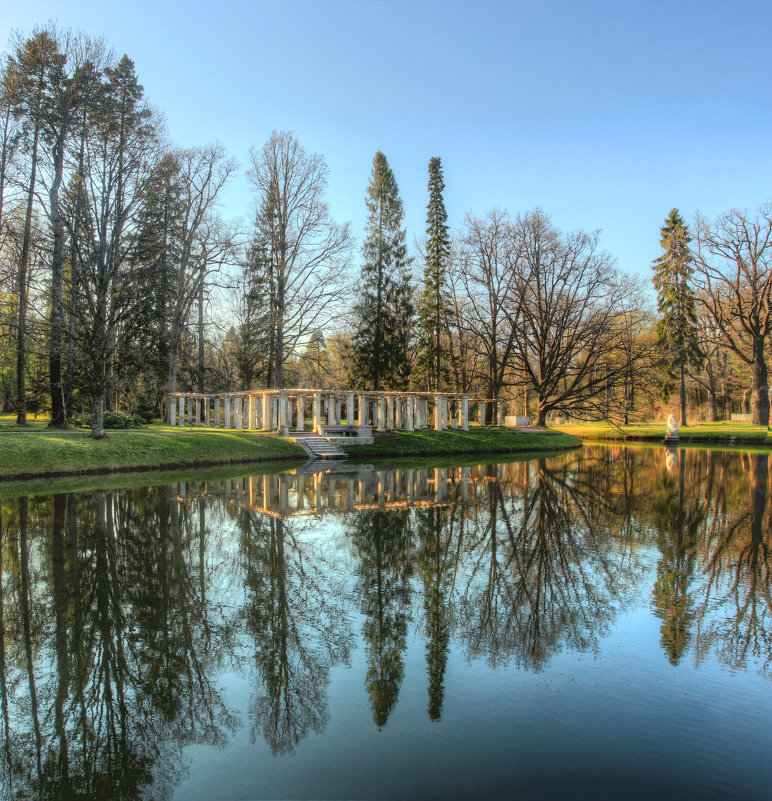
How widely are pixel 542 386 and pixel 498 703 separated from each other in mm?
36134

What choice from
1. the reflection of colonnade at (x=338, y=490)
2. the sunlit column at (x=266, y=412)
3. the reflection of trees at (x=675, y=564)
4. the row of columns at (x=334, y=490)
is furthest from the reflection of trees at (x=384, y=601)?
the sunlit column at (x=266, y=412)

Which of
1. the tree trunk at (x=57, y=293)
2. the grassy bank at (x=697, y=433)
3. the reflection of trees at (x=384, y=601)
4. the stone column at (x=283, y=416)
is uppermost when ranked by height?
the tree trunk at (x=57, y=293)

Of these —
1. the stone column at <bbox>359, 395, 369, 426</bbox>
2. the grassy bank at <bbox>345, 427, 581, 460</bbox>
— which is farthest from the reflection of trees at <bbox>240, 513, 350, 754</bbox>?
the stone column at <bbox>359, 395, 369, 426</bbox>

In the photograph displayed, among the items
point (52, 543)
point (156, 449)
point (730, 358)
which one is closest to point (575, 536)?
point (52, 543)

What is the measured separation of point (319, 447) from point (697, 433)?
27.2 metres

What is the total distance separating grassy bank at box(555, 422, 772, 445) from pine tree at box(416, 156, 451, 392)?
47.4ft

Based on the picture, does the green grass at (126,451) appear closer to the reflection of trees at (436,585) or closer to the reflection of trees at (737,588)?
the reflection of trees at (436,585)

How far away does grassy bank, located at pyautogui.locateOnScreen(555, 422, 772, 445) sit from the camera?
117 ft

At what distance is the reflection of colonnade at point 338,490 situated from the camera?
12.5m

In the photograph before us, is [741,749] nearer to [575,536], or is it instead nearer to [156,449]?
[575,536]

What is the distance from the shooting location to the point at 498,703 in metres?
4.12

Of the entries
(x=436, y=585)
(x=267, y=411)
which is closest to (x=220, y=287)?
(x=267, y=411)

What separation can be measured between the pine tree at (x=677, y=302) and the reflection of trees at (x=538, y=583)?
35863 millimetres

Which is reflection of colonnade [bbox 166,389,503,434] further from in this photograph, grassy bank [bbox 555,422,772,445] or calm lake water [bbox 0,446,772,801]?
calm lake water [bbox 0,446,772,801]
